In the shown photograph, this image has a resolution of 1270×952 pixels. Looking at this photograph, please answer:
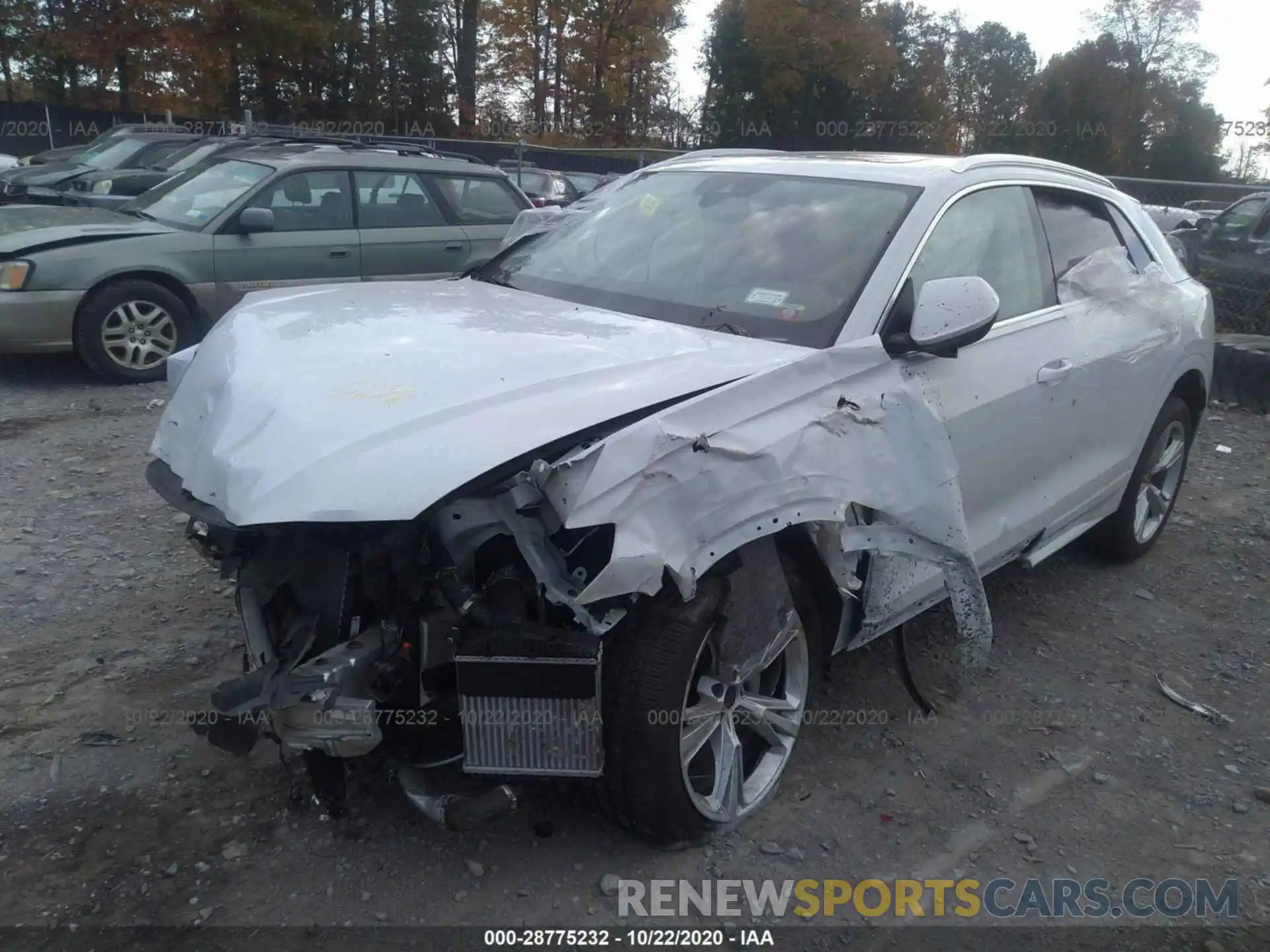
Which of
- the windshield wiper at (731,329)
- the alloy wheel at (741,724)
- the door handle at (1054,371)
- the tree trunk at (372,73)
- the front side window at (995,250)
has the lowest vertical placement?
the alloy wheel at (741,724)

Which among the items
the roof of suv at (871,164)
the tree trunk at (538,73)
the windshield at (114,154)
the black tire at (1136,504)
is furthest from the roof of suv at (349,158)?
the tree trunk at (538,73)

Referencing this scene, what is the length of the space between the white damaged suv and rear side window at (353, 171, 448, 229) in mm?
4593

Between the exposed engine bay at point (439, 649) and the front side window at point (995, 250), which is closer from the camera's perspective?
the exposed engine bay at point (439, 649)

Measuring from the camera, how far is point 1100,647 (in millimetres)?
4426

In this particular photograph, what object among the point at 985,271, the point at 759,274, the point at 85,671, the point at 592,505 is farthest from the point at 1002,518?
the point at 85,671

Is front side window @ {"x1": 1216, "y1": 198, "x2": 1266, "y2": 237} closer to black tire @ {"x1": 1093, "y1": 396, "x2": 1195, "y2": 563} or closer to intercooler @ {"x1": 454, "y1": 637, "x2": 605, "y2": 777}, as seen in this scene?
black tire @ {"x1": 1093, "y1": 396, "x2": 1195, "y2": 563}

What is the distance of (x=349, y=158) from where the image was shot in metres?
8.27

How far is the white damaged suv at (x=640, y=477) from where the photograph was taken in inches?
98.8

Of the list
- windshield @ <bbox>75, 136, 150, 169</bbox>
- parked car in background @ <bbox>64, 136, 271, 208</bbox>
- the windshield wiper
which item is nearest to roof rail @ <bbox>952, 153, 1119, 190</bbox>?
the windshield wiper

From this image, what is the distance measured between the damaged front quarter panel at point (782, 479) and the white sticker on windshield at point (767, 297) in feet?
1.39

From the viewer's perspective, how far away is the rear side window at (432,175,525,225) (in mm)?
8781

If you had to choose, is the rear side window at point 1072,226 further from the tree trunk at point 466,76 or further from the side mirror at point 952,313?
the tree trunk at point 466,76

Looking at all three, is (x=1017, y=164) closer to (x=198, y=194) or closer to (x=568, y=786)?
(x=568, y=786)

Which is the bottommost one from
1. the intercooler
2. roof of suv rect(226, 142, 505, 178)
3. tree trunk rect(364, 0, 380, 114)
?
the intercooler
